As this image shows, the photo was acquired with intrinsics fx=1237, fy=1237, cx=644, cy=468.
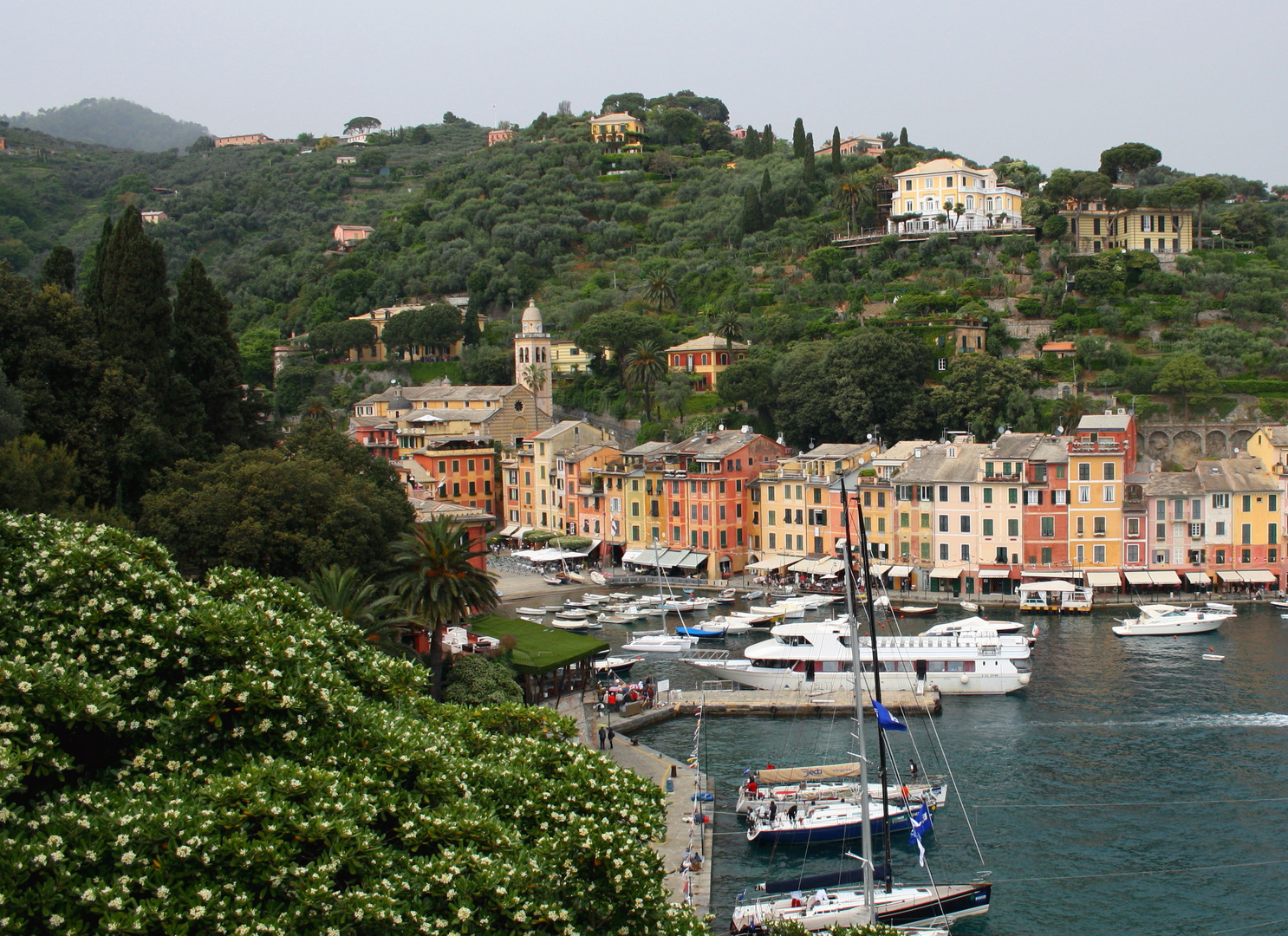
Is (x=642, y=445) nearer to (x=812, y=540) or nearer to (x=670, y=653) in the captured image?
(x=812, y=540)

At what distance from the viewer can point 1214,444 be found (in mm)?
76625

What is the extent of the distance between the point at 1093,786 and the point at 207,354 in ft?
116

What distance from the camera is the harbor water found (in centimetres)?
2761

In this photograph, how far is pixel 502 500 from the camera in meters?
88.7

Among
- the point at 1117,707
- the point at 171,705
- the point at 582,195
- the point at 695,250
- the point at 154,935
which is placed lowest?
the point at 1117,707

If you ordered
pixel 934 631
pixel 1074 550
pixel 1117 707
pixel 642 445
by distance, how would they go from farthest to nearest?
pixel 642 445
pixel 1074 550
pixel 934 631
pixel 1117 707

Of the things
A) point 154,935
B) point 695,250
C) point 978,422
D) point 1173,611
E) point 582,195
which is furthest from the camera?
point 582,195

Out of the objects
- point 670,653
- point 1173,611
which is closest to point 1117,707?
point 1173,611

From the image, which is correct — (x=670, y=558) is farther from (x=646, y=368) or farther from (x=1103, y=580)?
(x=1103, y=580)

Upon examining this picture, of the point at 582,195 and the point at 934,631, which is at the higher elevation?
the point at 582,195

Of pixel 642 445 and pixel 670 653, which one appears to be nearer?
pixel 670 653

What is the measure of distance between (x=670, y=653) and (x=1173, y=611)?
73.3 feet

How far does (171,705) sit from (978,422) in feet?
224

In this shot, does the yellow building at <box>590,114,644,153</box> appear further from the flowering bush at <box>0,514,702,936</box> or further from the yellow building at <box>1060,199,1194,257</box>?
the flowering bush at <box>0,514,702,936</box>
